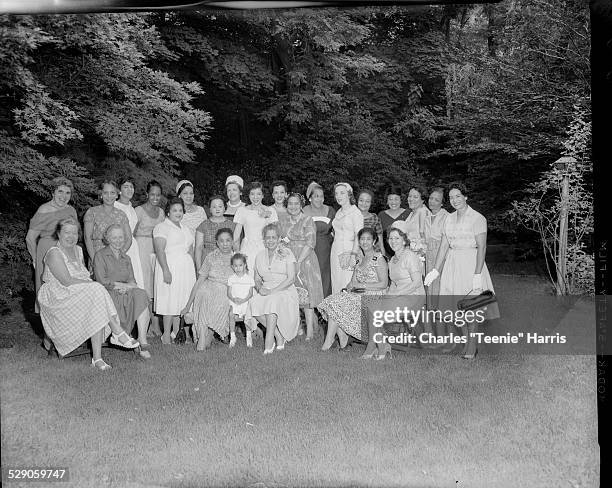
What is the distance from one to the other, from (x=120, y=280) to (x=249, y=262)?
66 cm

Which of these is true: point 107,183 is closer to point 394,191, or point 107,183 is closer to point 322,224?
point 322,224

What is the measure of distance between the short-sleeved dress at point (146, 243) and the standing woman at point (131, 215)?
2 centimetres

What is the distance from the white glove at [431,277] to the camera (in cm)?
279

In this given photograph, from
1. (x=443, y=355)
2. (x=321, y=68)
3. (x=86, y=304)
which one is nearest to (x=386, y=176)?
(x=321, y=68)

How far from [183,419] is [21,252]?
110cm

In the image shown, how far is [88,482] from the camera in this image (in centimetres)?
257

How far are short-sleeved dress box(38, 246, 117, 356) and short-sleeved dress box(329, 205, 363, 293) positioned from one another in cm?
108

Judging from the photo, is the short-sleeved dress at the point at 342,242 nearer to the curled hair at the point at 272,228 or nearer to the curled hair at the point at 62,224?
the curled hair at the point at 272,228

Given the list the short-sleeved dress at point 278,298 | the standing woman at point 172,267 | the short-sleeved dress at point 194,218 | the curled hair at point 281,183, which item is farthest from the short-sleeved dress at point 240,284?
the curled hair at point 281,183

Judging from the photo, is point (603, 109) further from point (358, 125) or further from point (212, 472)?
point (212, 472)

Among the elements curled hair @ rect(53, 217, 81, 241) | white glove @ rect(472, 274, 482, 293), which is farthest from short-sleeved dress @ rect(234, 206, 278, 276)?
white glove @ rect(472, 274, 482, 293)

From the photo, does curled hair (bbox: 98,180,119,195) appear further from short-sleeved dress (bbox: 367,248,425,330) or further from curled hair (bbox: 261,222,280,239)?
short-sleeved dress (bbox: 367,248,425,330)

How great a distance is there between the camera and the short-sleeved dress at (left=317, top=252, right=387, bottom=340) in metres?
2.88

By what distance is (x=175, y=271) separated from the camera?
11.0ft
